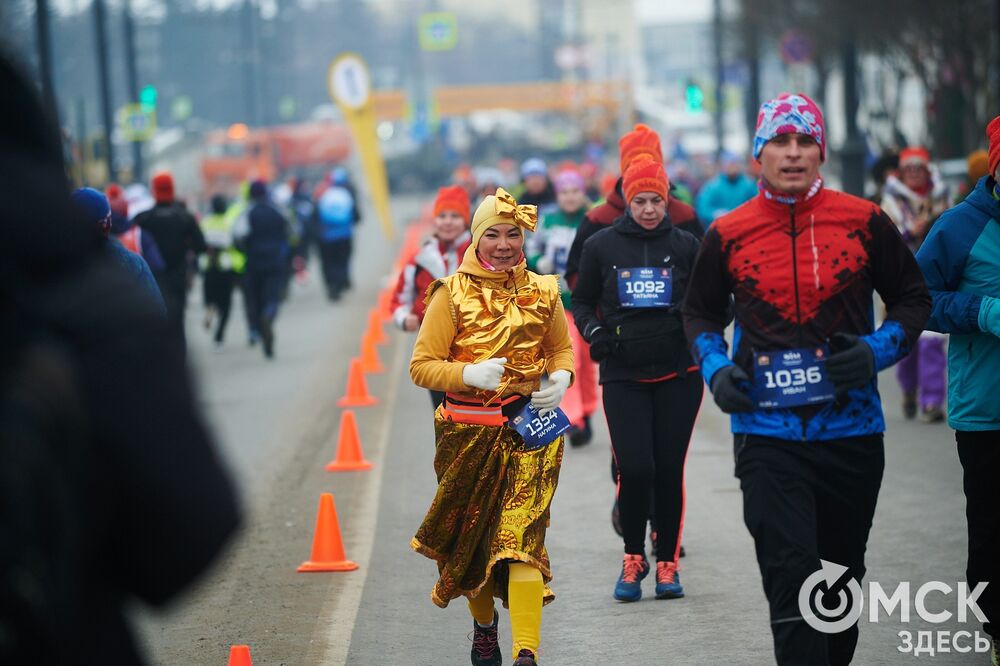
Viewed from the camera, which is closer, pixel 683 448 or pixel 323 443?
pixel 683 448

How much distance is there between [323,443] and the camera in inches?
500

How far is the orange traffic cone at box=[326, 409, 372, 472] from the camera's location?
37.0ft

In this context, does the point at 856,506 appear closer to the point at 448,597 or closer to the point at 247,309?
the point at 448,597

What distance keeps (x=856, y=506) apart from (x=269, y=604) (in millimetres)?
3417

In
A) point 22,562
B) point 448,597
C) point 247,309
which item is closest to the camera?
point 22,562

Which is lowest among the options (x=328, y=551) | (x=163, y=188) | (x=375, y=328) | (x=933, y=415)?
(x=375, y=328)

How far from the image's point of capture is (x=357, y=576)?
8.11m

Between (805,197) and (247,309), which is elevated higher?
(805,197)

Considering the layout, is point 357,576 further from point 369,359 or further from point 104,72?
point 104,72

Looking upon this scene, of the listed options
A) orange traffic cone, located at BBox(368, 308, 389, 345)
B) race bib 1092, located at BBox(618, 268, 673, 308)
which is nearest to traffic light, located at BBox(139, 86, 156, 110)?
orange traffic cone, located at BBox(368, 308, 389, 345)

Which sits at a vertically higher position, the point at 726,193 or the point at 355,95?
the point at 355,95

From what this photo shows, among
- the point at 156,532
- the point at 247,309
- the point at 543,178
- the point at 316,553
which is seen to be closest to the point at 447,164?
the point at 247,309

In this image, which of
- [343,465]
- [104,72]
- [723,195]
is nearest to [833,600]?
[343,465]

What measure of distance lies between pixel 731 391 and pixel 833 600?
738 millimetres
